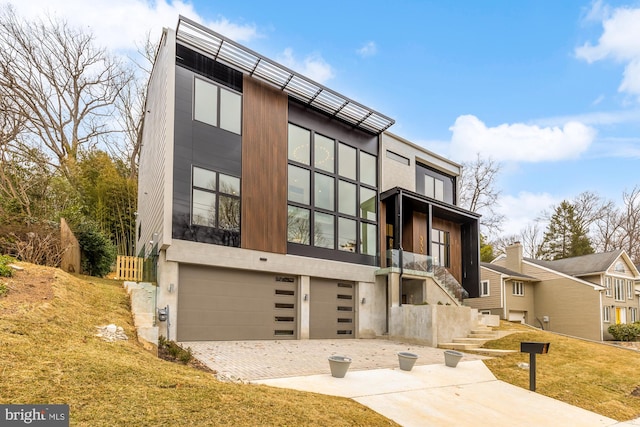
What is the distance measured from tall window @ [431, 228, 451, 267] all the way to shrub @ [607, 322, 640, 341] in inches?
536

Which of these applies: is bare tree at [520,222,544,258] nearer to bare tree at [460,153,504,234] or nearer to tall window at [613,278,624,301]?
bare tree at [460,153,504,234]

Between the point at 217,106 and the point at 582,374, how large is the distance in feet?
43.6

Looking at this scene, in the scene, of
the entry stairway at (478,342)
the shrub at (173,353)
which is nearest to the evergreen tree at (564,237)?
the entry stairway at (478,342)

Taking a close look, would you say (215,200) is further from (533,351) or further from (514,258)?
(514,258)

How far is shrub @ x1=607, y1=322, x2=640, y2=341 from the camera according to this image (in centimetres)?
2555

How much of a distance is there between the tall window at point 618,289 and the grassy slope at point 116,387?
29.9 metres

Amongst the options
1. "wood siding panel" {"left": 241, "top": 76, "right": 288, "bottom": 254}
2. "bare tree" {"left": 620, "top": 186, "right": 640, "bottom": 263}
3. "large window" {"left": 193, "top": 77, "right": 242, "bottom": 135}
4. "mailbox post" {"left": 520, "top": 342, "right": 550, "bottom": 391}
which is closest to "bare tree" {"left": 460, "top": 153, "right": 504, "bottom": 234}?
"bare tree" {"left": 620, "top": 186, "right": 640, "bottom": 263}

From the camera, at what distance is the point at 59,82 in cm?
2578

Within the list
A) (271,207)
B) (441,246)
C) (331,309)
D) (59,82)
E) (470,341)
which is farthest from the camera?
(59,82)

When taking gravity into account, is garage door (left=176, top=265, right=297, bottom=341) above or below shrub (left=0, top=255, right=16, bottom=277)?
below

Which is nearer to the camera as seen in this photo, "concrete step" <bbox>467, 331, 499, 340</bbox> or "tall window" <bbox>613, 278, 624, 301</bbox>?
"concrete step" <bbox>467, 331, 499, 340</bbox>

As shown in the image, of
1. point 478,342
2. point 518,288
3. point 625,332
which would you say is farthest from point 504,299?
point 478,342

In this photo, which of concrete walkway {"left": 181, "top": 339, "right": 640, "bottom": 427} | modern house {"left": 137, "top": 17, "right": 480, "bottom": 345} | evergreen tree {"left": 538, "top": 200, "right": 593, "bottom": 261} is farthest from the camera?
evergreen tree {"left": 538, "top": 200, "right": 593, "bottom": 261}

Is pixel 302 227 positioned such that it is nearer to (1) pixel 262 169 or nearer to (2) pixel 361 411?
(1) pixel 262 169
